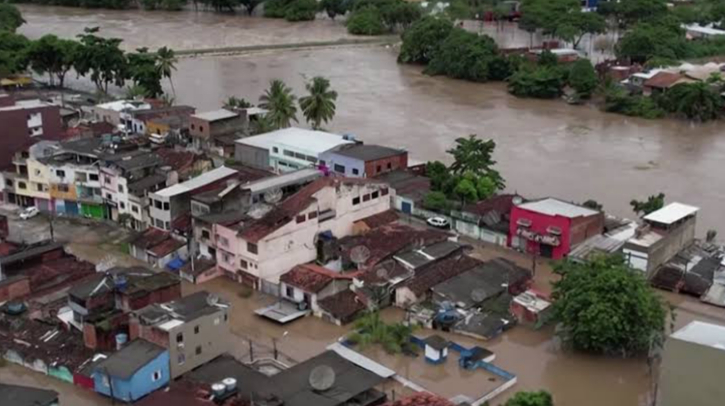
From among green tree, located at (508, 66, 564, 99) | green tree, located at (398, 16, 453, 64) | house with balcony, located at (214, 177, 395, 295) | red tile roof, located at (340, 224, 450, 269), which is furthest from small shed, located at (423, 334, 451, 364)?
green tree, located at (398, 16, 453, 64)

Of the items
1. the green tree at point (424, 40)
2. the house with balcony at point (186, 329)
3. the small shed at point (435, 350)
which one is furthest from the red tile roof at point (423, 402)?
the green tree at point (424, 40)

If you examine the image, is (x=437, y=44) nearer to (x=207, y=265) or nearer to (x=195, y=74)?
(x=195, y=74)

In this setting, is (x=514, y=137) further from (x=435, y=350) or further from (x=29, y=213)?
(x=435, y=350)

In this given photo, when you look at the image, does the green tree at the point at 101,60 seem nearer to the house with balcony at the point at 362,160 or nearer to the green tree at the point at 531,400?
Answer: the house with balcony at the point at 362,160

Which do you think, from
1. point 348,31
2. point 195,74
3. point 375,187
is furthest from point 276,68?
point 375,187

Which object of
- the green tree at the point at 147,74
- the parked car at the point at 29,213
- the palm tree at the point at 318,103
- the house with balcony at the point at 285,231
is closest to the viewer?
the house with balcony at the point at 285,231

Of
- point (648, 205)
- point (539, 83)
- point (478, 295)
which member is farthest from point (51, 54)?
point (478, 295)
